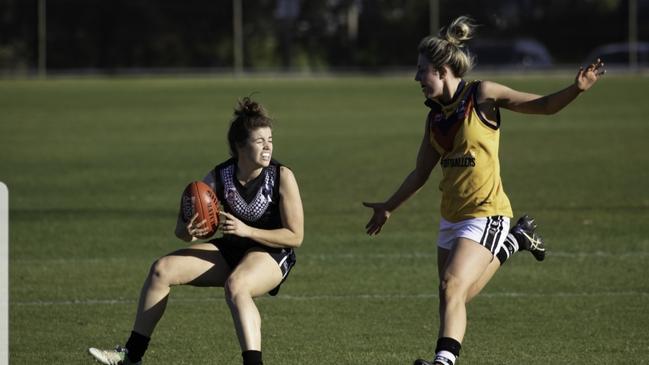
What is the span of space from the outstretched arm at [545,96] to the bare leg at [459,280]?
779mm

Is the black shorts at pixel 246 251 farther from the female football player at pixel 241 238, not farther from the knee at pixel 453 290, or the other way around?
the knee at pixel 453 290

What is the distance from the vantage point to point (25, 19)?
44938 millimetres

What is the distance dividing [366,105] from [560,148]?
35.8 feet

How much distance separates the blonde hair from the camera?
6551 mm

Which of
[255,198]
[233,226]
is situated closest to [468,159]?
[255,198]

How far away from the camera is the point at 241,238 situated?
6.81 metres

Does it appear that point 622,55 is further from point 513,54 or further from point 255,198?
point 255,198

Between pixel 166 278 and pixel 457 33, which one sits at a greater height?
pixel 457 33

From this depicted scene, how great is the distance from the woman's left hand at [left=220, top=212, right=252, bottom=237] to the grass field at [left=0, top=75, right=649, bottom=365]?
1250 millimetres

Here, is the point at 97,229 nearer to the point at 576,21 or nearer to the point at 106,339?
the point at 106,339

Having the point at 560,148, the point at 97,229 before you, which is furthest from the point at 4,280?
the point at 560,148

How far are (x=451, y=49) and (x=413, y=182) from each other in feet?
2.85

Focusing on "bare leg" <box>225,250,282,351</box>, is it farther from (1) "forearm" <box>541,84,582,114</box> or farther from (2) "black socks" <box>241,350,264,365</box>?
(1) "forearm" <box>541,84,582,114</box>

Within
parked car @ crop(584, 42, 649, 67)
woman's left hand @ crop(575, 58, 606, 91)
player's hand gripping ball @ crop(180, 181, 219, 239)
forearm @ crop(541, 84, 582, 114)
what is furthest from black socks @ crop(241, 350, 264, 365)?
parked car @ crop(584, 42, 649, 67)
